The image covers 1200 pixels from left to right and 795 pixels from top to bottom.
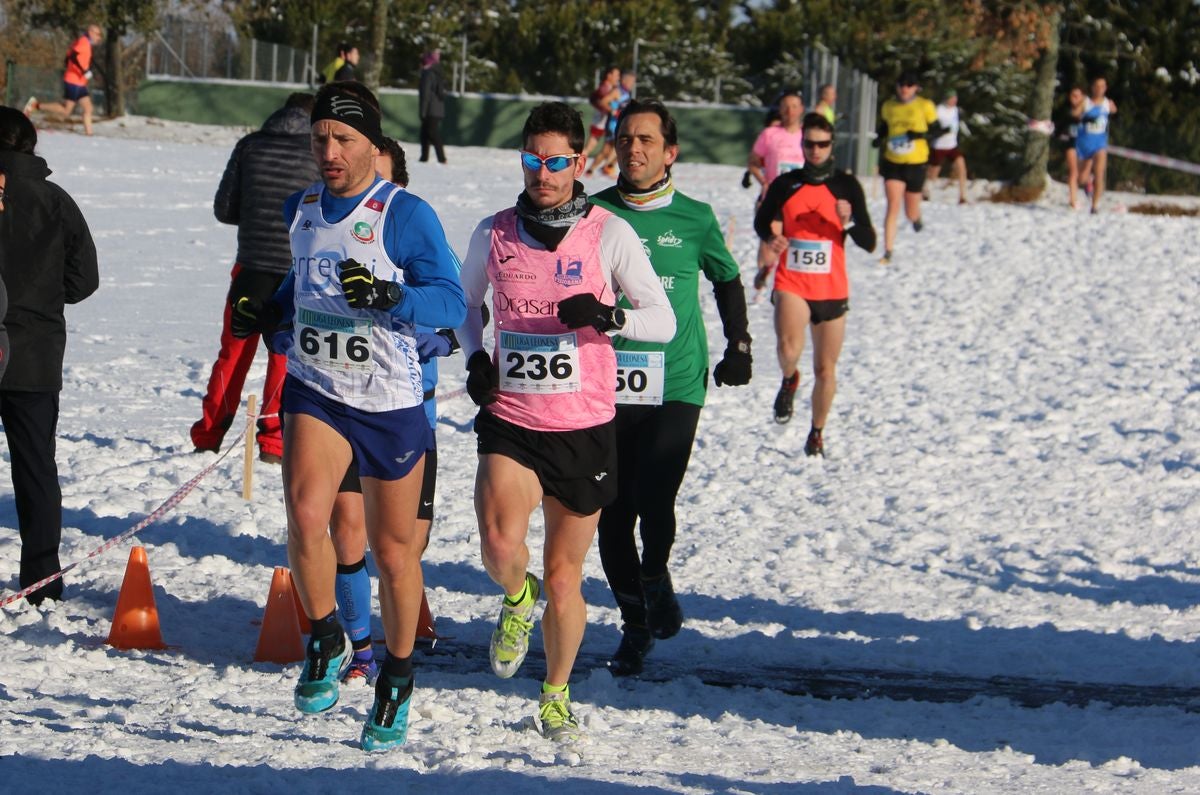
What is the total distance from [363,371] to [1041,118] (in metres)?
24.6

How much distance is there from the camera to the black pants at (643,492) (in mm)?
6457

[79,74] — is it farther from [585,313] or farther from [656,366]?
[585,313]

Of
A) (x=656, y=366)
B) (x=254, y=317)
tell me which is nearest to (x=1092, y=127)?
(x=656, y=366)

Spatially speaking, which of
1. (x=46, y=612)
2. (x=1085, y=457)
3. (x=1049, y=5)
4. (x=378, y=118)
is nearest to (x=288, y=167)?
(x=46, y=612)

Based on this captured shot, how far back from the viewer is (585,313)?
526 centimetres

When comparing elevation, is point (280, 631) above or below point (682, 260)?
below

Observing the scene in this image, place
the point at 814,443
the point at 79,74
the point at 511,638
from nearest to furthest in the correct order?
the point at 511,638 < the point at 814,443 < the point at 79,74

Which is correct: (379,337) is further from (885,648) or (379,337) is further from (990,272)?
(990,272)

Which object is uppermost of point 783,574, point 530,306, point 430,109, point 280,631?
point 430,109

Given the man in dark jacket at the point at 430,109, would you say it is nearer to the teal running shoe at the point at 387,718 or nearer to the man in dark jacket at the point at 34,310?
the man in dark jacket at the point at 34,310

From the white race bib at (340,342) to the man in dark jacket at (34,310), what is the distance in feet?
5.72

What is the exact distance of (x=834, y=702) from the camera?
6.38 meters

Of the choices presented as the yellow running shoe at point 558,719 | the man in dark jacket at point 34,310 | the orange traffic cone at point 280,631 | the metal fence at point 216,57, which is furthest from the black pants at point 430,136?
the yellow running shoe at point 558,719

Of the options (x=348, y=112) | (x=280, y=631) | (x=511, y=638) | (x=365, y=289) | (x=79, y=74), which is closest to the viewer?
(x=365, y=289)
